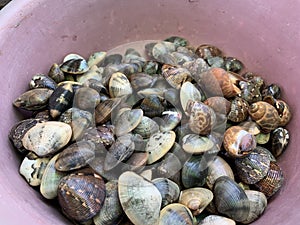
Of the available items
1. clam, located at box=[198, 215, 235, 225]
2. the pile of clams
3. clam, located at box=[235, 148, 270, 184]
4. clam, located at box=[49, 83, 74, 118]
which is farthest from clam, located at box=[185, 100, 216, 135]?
clam, located at box=[49, 83, 74, 118]

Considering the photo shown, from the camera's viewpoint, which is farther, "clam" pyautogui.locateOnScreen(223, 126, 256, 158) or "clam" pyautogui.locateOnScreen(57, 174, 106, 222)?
"clam" pyautogui.locateOnScreen(223, 126, 256, 158)

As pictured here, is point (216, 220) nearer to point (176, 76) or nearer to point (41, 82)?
point (176, 76)

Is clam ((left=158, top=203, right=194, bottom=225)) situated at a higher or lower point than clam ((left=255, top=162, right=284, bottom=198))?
lower

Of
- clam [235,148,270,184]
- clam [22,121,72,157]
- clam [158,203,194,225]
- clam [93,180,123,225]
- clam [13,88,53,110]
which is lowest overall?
clam [93,180,123,225]

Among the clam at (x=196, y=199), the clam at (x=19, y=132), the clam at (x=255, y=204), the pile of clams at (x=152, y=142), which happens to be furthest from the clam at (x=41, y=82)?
the clam at (x=255, y=204)

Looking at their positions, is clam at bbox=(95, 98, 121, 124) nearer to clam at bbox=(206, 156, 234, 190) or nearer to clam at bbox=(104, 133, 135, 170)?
clam at bbox=(104, 133, 135, 170)

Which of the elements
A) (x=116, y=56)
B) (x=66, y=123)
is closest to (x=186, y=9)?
(x=116, y=56)
